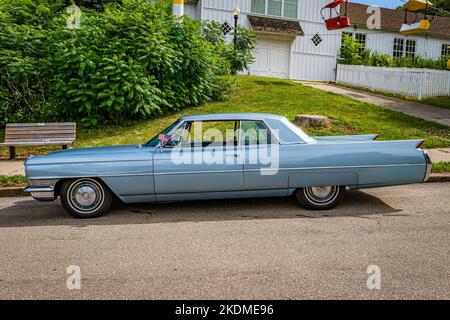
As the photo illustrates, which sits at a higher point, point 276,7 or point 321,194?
point 276,7

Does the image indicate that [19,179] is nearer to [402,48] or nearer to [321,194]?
[321,194]

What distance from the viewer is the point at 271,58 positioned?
25.3 meters

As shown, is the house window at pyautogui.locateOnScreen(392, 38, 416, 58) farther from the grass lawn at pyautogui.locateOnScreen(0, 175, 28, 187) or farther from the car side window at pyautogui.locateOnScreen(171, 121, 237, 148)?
the grass lawn at pyautogui.locateOnScreen(0, 175, 28, 187)

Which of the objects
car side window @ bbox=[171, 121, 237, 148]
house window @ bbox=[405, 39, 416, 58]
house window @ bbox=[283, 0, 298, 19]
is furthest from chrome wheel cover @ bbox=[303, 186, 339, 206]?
house window @ bbox=[405, 39, 416, 58]

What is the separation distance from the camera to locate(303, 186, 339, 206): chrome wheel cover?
6000mm

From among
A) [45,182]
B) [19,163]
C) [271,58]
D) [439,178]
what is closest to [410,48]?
[271,58]

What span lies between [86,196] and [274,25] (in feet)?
67.4

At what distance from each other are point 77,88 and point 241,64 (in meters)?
7.56

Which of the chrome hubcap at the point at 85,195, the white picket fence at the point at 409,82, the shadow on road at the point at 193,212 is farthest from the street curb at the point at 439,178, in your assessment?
the white picket fence at the point at 409,82

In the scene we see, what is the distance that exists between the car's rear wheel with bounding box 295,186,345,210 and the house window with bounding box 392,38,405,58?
87.0 feet

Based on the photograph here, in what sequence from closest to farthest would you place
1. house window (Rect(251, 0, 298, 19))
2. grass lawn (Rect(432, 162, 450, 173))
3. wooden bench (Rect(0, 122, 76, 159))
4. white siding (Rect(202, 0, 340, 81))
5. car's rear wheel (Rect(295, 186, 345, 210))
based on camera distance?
car's rear wheel (Rect(295, 186, 345, 210)), grass lawn (Rect(432, 162, 450, 173)), wooden bench (Rect(0, 122, 76, 159)), house window (Rect(251, 0, 298, 19)), white siding (Rect(202, 0, 340, 81))

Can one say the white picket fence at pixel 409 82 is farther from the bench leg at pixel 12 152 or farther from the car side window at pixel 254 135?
the bench leg at pixel 12 152

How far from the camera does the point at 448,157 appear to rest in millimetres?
9203

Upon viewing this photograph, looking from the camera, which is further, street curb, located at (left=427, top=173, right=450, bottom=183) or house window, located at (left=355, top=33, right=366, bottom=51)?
house window, located at (left=355, top=33, right=366, bottom=51)
